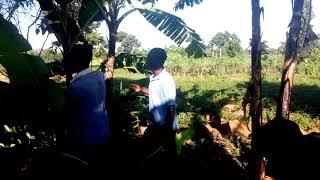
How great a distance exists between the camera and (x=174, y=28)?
5.07m

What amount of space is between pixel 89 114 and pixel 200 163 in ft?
10.8

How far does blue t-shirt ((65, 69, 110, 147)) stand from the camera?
2.67 metres

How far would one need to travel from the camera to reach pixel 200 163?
5691 millimetres

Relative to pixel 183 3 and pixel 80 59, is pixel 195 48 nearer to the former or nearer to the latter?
pixel 183 3

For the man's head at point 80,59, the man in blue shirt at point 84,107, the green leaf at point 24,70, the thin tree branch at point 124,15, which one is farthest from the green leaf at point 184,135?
the thin tree branch at point 124,15

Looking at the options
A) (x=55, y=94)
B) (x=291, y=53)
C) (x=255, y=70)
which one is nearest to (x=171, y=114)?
(x=255, y=70)

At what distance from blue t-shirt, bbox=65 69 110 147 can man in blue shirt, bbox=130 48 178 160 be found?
33.9 inches

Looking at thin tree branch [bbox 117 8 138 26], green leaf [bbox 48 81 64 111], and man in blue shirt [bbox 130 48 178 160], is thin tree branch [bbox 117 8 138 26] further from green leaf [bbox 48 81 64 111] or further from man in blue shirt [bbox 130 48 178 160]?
green leaf [bbox 48 81 64 111]

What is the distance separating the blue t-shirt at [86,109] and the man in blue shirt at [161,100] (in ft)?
2.82

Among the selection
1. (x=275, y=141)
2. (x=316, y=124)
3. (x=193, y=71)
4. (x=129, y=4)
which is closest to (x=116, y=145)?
(x=275, y=141)

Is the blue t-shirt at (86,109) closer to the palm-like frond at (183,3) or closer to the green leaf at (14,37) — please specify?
the green leaf at (14,37)

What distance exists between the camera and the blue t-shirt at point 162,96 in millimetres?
3586

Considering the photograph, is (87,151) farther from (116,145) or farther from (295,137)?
(295,137)

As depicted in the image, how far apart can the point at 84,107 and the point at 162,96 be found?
106 centimetres
